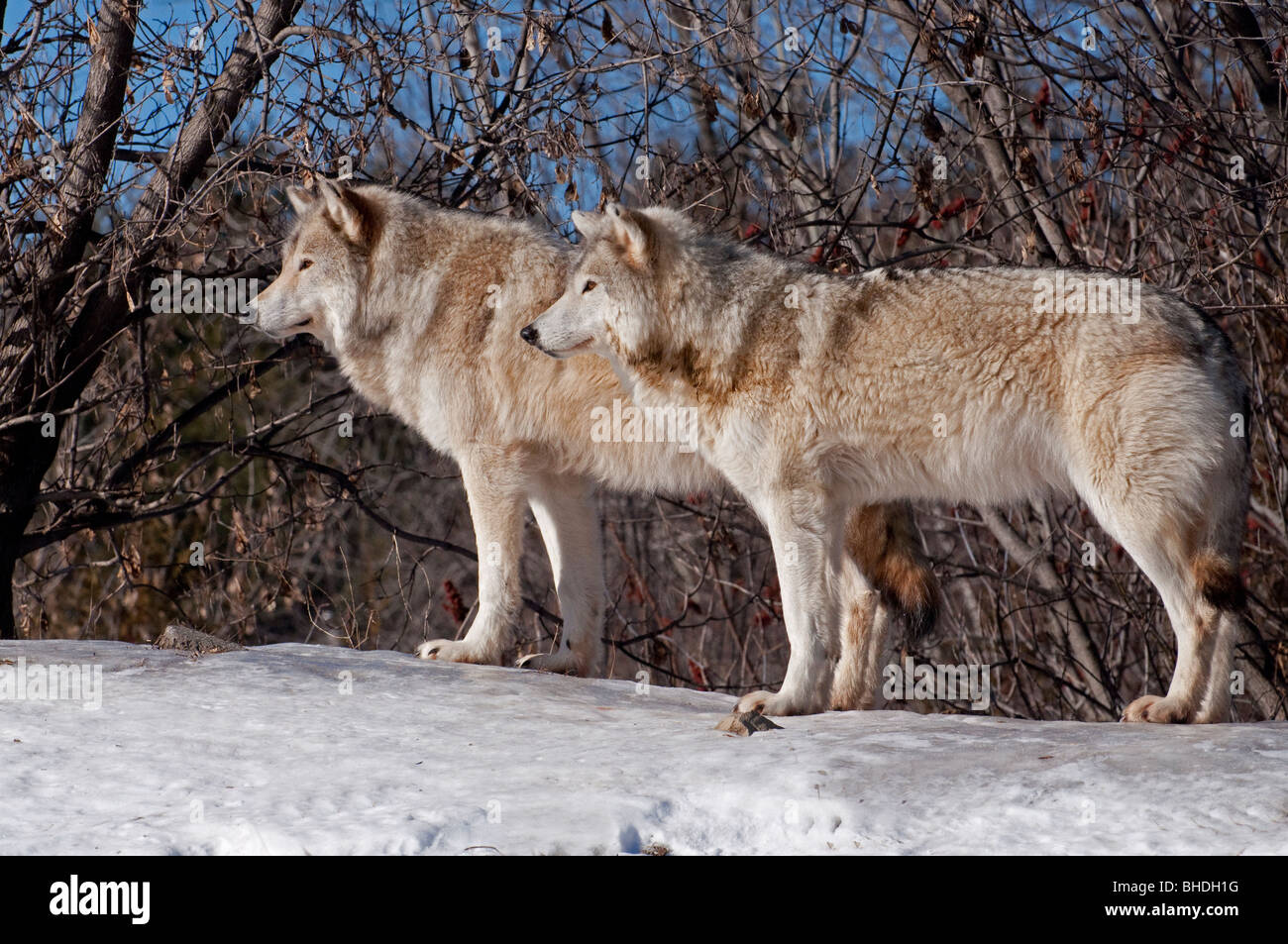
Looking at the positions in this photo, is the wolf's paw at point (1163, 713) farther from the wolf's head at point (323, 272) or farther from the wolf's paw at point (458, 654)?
the wolf's head at point (323, 272)

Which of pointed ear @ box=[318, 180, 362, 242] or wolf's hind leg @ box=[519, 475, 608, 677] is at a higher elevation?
pointed ear @ box=[318, 180, 362, 242]

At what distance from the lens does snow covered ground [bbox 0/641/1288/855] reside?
399cm

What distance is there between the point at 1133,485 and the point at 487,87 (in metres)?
4.99

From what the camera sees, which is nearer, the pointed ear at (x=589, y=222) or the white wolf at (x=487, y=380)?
the pointed ear at (x=589, y=222)

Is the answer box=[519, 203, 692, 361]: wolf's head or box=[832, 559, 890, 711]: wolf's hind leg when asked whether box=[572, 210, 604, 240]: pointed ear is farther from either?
box=[832, 559, 890, 711]: wolf's hind leg

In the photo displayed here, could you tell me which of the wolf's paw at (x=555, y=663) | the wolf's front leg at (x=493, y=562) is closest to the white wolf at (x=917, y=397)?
the wolf's front leg at (x=493, y=562)

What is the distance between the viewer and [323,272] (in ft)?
25.1

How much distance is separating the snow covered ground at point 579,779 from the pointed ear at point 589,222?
230 centimetres

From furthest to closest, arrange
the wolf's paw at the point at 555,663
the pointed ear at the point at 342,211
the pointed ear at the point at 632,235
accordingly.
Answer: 1. the pointed ear at the point at 342,211
2. the wolf's paw at the point at 555,663
3. the pointed ear at the point at 632,235

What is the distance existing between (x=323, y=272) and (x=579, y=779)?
414 centimetres

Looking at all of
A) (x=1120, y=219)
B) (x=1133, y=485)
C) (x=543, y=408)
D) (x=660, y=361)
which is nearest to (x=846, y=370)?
(x=660, y=361)

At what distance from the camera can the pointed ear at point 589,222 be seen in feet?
21.2

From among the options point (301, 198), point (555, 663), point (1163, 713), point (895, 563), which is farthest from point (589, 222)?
point (1163, 713)

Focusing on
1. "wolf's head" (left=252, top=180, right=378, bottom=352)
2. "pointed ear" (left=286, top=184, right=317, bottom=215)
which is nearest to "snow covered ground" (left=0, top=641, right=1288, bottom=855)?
"wolf's head" (left=252, top=180, right=378, bottom=352)
